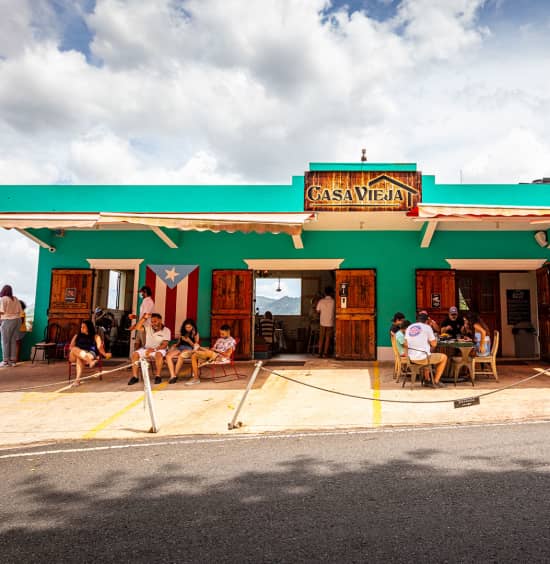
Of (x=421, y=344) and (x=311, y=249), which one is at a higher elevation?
(x=311, y=249)

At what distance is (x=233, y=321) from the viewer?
977 cm

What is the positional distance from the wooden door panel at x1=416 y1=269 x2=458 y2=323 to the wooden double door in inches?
36.7

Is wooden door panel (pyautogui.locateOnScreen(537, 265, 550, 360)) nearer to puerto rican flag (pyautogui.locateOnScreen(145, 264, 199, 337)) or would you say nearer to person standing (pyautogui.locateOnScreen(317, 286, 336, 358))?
person standing (pyautogui.locateOnScreen(317, 286, 336, 358))

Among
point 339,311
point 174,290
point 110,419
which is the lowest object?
point 110,419

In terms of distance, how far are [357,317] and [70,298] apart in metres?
6.13

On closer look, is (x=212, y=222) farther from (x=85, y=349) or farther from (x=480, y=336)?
(x=480, y=336)

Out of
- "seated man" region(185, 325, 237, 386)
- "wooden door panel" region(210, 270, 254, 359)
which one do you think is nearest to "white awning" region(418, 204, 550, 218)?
"seated man" region(185, 325, 237, 386)

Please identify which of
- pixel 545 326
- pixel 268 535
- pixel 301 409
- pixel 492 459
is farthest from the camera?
pixel 545 326

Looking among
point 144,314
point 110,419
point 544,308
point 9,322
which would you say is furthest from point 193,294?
point 544,308

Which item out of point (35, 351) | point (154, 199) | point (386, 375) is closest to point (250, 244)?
point (154, 199)

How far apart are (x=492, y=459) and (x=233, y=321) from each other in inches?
265

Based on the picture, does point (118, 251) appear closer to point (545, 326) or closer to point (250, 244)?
point (250, 244)

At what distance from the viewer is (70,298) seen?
32.8 ft

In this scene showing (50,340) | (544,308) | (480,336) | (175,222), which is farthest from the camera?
(50,340)
